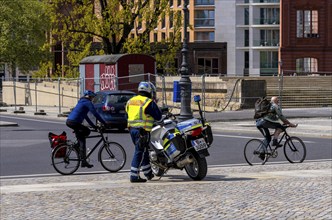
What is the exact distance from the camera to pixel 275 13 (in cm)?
8606

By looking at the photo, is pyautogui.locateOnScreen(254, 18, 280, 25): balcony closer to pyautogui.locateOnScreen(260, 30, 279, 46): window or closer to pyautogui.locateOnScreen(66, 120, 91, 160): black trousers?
pyautogui.locateOnScreen(260, 30, 279, 46): window

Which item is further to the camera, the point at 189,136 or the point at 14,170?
the point at 14,170

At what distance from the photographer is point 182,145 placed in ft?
46.9

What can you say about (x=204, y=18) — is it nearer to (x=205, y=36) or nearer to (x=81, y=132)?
(x=205, y=36)

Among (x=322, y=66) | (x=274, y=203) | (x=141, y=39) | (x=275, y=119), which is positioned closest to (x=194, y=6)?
(x=322, y=66)

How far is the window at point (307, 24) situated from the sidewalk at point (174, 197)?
61823 millimetres

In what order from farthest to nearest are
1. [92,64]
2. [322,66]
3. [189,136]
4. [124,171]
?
[322,66], [92,64], [124,171], [189,136]

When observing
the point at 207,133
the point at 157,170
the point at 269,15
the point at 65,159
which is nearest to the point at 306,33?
the point at 269,15

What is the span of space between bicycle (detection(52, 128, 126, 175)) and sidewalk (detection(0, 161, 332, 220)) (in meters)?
0.54

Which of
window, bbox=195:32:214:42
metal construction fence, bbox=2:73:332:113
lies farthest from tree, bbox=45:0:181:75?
window, bbox=195:32:214:42

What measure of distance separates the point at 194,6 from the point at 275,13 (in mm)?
9152

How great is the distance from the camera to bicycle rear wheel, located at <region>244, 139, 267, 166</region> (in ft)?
60.2

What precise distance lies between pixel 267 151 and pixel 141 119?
533 centimetres

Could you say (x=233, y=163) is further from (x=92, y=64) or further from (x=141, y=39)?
(x=141, y=39)
